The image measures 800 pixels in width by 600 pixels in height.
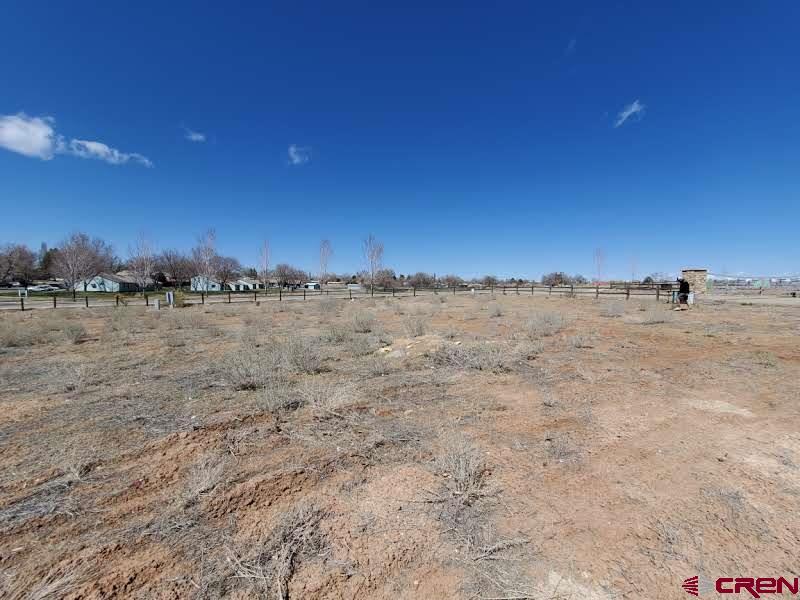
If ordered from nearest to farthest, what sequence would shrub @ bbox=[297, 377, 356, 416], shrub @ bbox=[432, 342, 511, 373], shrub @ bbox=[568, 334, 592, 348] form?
shrub @ bbox=[297, 377, 356, 416], shrub @ bbox=[432, 342, 511, 373], shrub @ bbox=[568, 334, 592, 348]

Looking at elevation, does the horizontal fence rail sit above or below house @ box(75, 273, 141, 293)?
below

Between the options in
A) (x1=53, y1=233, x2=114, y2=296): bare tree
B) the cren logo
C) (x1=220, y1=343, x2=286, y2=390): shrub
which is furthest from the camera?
(x1=53, y1=233, x2=114, y2=296): bare tree

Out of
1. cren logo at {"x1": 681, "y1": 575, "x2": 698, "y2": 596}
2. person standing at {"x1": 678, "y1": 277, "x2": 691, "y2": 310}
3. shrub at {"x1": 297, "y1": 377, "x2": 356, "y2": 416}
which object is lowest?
cren logo at {"x1": 681, "y1": 575, "x2": 698, "y2": 596}

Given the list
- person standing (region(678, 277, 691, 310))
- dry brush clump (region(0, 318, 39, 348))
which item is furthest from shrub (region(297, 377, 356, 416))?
person standing (region(678, 277, 691, 310))

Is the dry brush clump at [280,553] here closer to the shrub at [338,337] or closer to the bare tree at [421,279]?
the shrub at [338,337]

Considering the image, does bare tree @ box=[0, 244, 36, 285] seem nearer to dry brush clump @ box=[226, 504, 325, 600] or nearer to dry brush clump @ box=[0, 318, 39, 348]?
dry brush clump @ box=[0, 318, 39, 348]

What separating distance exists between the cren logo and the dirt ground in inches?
1.5

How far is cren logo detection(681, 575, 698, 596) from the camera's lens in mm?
2064

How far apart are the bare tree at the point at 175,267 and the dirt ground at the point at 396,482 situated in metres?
83.7

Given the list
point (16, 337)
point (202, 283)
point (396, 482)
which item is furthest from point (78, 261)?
point (396, 482)

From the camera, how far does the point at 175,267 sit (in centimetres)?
7931

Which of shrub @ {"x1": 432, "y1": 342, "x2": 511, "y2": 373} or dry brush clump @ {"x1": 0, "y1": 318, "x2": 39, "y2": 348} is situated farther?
dry brush clump @ {"x1": 0, "y1": 318, "x2": 39, "y2": 348}

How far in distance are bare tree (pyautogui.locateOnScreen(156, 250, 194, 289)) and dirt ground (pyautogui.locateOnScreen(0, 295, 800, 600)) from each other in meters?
83.7

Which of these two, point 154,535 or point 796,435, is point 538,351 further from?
point 154,535
